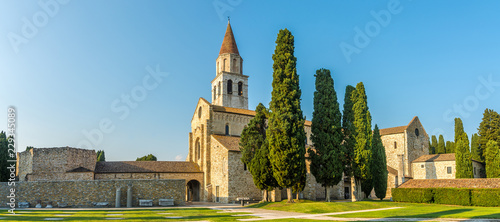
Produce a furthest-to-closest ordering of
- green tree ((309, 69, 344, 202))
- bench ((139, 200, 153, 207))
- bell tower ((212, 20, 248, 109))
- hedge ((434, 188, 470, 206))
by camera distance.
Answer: bell tower ((212, 20, 248, 109)), bench ((139, 200, 153, 207)), green tree ((309, 69, 344, 202)), hedge ((434, 188, 470, 206))

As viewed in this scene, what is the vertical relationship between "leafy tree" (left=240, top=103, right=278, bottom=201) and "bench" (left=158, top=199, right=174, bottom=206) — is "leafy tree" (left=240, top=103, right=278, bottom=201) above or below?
above

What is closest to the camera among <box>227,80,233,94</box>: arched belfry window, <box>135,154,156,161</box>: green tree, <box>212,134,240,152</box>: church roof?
<box>212,134,240,152</box>: church roof

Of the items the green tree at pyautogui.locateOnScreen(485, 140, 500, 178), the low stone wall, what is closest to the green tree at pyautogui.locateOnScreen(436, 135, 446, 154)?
the green tree at pyautogui.locateOnScreen(485, 140, 500, 178)

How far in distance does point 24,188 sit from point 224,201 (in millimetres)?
17894

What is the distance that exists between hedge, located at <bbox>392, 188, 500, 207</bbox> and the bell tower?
26.7 m

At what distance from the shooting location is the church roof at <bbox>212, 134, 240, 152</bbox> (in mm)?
36963

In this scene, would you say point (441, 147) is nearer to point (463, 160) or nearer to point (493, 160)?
point (493, 160)

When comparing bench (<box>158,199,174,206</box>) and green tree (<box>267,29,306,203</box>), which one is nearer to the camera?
green tree (<box>267,29,306,203</box>)

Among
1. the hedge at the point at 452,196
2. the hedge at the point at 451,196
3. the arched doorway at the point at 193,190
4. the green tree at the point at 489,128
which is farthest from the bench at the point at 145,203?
the green tree at the point at 489,128

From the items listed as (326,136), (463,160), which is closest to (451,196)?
(326,136)

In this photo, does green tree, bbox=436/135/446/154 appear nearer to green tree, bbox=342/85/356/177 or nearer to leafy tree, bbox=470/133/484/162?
leafy tree, bbox=470/133/484/162

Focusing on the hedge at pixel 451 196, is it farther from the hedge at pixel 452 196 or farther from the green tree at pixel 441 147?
the green tree at pixel 441 147

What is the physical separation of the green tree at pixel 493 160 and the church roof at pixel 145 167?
122ft

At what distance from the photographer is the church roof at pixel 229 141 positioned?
121 feet
